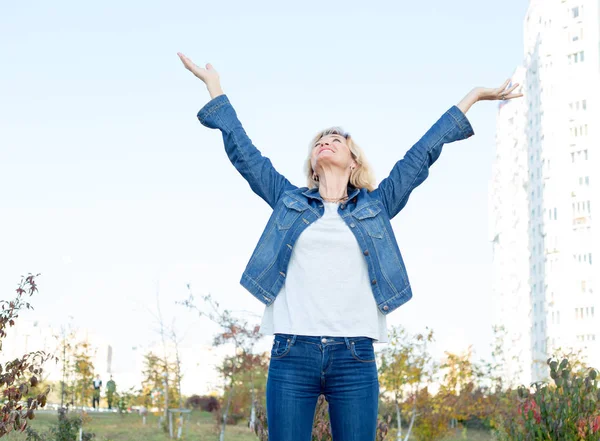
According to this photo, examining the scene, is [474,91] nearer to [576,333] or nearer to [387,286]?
[387,286]

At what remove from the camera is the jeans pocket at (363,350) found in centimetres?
352

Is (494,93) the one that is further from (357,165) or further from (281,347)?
(281,347)

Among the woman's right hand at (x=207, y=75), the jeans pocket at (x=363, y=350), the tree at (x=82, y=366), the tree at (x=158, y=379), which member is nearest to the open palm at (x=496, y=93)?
the woman's right hand at (x=207, y=75)

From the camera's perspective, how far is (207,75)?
169 inches

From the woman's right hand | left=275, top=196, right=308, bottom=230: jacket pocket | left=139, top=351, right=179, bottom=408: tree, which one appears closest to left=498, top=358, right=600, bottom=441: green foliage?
left=275, top=196, right=308, bottom=230: jacket pocket

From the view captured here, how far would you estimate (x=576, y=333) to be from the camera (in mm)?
55594

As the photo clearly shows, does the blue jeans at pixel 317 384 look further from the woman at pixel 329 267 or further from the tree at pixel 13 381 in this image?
the tree at pixel 13 381

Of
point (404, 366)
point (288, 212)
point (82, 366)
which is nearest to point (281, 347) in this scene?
point (288, 212)

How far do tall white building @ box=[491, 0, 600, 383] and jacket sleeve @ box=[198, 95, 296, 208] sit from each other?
49.5 m

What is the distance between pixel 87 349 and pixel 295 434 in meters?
20.3

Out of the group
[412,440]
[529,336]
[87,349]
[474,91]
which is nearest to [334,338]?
[474,91]

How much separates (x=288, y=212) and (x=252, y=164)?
334 mm

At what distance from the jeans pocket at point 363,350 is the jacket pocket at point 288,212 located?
0.62 metres

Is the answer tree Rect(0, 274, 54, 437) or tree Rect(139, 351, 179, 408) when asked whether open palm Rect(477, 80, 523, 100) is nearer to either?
tree Rect(0, 274, 54, 437)
